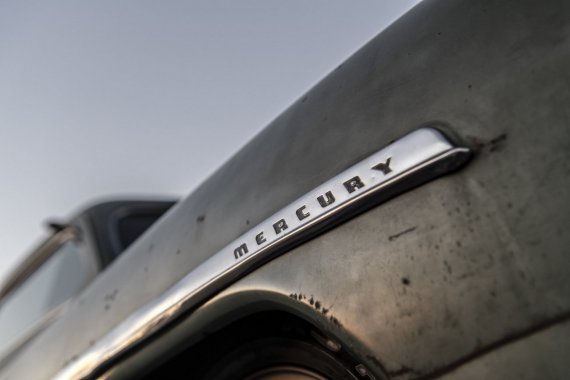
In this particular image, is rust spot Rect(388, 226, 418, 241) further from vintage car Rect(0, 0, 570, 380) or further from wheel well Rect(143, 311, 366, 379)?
wheel well Rect(143, 311, 366, 379)

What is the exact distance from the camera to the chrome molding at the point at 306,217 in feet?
2.92

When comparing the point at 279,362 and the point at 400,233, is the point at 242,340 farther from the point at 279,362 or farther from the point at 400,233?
the point at 400,233

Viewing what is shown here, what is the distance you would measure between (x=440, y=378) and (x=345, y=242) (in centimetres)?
25

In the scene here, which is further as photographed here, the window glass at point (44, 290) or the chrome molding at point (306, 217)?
the window glass at point (44, 290)

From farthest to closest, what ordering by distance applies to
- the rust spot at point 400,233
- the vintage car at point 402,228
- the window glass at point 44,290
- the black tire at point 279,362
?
the window glass at point 44,290, the black tire at point 279,362, the rust spot at point 400,233, the vintage car at point 402,228

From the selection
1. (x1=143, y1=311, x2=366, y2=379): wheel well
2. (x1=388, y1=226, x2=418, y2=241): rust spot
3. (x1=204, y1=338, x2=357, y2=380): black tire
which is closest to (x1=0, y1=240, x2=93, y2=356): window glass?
(x1=143, y1=311, x2=366, y2=379): wheel well

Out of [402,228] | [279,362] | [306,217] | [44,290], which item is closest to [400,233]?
[402,228]

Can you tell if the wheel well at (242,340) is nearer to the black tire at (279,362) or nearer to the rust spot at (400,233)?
the black tire at (279,362)

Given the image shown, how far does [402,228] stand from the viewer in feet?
2.91

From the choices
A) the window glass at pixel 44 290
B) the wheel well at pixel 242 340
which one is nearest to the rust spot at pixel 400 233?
the wheel well at pixel 242 340

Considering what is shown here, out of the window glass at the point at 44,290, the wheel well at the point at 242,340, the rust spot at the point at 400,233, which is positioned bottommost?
the rust spot at the point at 400,233

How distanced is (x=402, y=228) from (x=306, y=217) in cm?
20

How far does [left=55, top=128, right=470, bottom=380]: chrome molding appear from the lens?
0.89 metres

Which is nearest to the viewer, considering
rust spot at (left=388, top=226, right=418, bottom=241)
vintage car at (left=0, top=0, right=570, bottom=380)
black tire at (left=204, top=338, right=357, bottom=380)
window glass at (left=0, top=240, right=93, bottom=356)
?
vintage car at (left=0, top=0, right=570, bottom=380)
